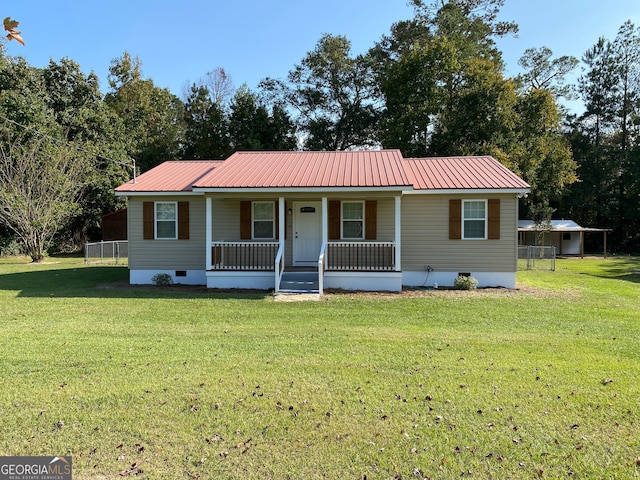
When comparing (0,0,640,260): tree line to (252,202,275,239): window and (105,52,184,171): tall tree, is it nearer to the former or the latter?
(105,52,184,171): tall tree

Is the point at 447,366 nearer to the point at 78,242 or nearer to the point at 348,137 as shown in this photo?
the point at 348,137

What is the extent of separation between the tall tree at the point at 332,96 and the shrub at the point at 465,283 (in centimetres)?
2019

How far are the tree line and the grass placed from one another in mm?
17622

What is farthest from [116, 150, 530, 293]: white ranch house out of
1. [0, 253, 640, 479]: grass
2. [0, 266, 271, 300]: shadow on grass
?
[0, 253, 640, 479]: grass

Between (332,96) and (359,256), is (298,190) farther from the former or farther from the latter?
(332,96)

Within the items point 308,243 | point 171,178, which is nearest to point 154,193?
point 171,178

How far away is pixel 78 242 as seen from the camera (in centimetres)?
2783

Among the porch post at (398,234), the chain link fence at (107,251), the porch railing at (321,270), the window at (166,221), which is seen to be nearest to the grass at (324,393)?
the porch railing at (321,270)

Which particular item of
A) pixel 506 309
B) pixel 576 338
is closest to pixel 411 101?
pixel 506 309

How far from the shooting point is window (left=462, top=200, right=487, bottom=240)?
1191cm

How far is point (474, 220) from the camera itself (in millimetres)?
11945

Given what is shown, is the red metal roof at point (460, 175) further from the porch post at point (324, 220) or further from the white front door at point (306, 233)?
the white front door at point (306, 233)

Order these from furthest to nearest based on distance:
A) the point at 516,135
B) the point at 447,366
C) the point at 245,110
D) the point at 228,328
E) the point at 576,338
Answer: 1. the point at 245,110
2. the point at 516,135
3. the point at 228,328
4. the point at 576,338
5. the point at 447,366

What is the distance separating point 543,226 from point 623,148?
606 inches
